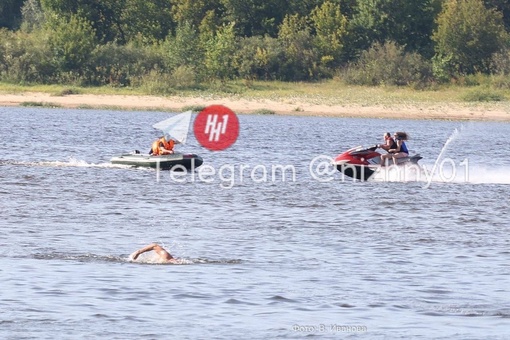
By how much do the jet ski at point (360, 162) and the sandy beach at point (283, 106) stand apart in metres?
33.8

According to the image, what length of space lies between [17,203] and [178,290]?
11490 mm

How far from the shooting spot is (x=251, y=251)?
2278 centimetres

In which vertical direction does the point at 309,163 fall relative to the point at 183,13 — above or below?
below

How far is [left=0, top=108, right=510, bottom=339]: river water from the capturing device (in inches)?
672

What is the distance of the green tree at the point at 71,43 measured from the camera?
259 ft

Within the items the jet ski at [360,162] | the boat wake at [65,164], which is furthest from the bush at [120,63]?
the jet ski at [360,162]

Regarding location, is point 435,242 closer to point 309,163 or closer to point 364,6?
point 309,163

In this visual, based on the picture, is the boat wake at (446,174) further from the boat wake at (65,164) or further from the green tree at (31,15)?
the green tree at (31,15)

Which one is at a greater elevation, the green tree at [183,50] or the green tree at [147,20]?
the green tree at [147,20]

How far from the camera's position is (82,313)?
56.5 ft

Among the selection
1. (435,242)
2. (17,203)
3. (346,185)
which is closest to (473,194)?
(346,185)

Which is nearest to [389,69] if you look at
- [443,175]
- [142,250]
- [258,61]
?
[258,61]

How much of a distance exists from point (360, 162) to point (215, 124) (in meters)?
36.7

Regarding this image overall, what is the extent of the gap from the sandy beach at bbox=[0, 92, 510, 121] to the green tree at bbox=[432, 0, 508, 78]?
8.76m
